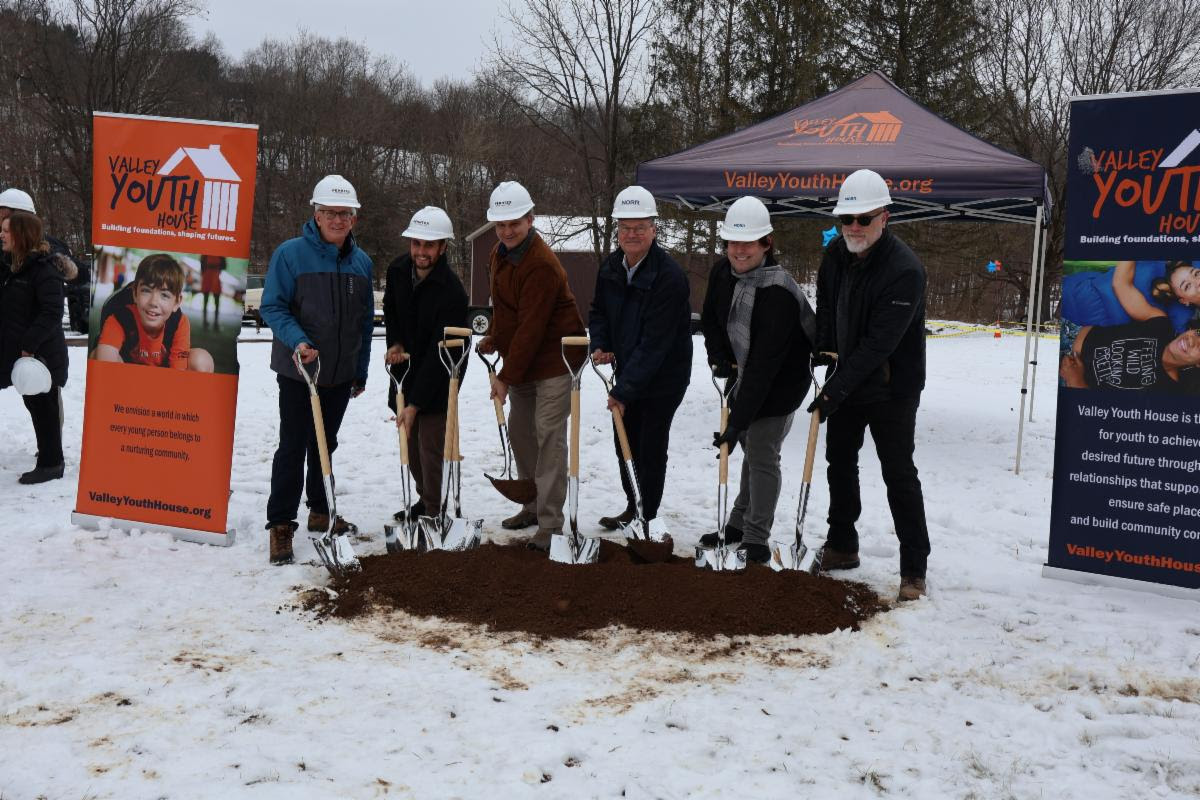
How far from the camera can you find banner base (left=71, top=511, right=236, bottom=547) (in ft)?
17.6

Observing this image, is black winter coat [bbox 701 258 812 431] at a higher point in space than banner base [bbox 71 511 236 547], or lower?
higher

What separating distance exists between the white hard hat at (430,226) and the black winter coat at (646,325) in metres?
0.94

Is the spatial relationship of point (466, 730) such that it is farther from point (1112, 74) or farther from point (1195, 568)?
point (1112, 74)

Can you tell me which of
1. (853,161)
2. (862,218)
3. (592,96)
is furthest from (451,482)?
(592,96)

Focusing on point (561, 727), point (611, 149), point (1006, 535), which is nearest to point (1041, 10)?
point (611, 149)

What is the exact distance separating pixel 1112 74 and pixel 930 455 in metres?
30.5

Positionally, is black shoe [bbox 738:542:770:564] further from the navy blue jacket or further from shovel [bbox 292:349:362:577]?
the navy blue jacket

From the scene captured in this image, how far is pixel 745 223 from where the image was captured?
4.89 m

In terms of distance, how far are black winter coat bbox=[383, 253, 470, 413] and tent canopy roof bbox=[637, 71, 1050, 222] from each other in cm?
396

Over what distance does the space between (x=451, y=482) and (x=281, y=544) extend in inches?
39.3

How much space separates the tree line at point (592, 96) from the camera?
24.5 metres

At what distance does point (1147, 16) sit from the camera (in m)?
31.6

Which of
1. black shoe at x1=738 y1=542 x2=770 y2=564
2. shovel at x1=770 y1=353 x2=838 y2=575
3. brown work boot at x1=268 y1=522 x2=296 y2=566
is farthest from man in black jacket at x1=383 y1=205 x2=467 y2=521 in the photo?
shovel at x1=770 y1=353 x2=838 y2=575

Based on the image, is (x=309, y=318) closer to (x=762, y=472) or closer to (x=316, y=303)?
(x=316, y=303)
